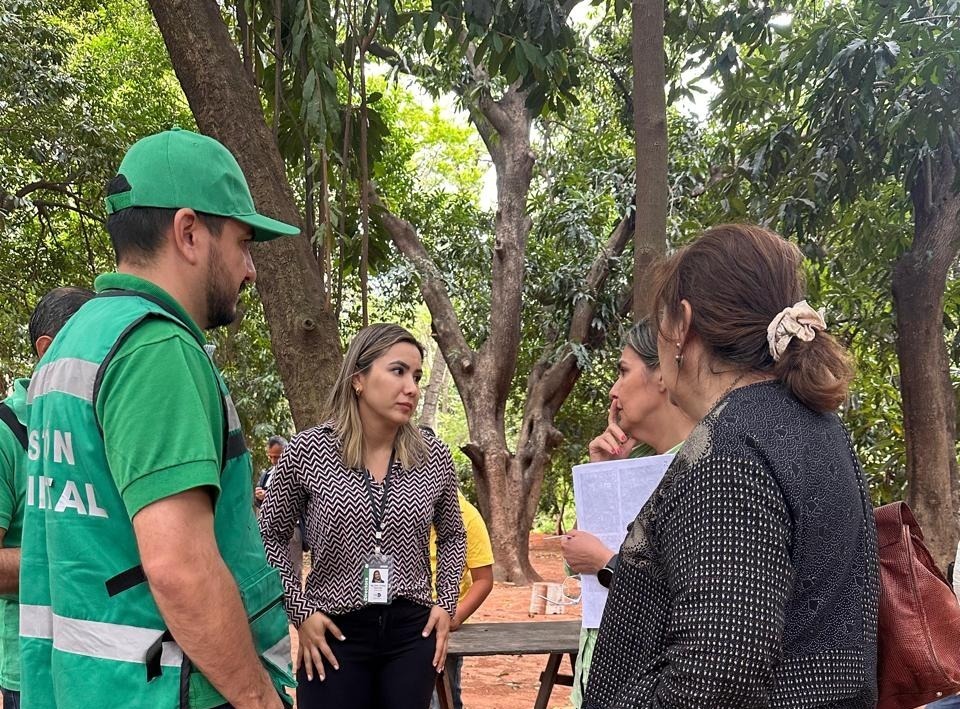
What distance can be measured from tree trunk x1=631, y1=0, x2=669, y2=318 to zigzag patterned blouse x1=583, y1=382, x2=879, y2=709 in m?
2.46

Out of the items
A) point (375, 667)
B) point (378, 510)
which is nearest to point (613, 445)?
point (378, 510)

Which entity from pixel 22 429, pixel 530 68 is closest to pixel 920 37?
pixel 530 68

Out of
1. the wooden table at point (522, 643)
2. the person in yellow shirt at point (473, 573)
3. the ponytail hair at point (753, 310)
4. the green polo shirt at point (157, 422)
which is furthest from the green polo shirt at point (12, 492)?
the wooden table at point (522, 643)

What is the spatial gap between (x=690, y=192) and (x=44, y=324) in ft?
37.8

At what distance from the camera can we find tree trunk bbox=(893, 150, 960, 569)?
855cm

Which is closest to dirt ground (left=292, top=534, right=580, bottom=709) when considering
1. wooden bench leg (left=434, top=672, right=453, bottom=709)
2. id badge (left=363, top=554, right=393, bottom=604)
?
wooden bench leg (left=434, top=672, right=453, bottom=709)

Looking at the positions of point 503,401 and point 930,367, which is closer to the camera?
point 930,367

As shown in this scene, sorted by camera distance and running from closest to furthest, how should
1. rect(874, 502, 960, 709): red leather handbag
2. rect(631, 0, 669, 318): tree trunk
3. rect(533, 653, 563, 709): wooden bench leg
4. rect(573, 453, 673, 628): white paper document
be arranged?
rect(874, 502, 960, 709): red leather handbag → rect(573, 453, 673, 628): white paper document → rect(631, 0, 669, 318): tree trunk → rect(533, 653, 563, 709): wooden bench leg

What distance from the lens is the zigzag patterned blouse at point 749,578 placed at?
1567 mm

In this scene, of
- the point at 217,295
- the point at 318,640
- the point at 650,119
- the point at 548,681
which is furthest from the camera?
the point at 548,681

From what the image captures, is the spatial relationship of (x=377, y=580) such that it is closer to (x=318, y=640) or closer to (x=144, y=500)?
(x=318, y=640)

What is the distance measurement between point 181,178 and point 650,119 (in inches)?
106

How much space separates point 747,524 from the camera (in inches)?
62.2

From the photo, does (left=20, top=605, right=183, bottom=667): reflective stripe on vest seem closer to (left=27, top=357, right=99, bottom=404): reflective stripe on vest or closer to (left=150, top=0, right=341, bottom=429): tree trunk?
(left=27, top=357, right=99, bottom=404): reflective stripe on vest
